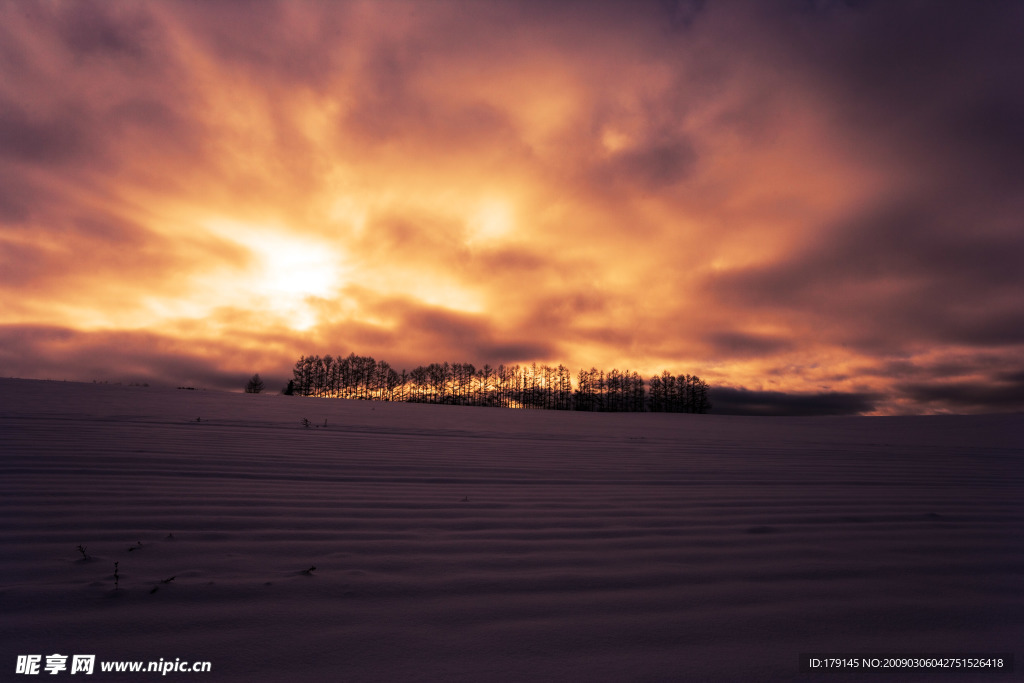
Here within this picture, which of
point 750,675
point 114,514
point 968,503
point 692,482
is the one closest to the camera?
point 750,675

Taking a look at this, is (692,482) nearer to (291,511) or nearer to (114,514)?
(291,511)

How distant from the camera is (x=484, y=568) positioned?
212 centimetres

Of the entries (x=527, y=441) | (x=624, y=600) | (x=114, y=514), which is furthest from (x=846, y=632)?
(x=527, y=441)

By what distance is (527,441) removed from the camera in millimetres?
7309

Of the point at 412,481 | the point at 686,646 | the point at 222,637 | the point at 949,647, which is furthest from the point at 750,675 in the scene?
the point at 412,481

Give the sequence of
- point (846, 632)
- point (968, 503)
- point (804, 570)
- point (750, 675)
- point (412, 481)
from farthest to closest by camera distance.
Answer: point (412, 481) < point (968, 503) < point (804, 570) < point (846, 632) < point (750, 675)

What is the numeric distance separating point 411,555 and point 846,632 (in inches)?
69.8

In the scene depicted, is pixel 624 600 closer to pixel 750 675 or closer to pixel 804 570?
pixel 750 675

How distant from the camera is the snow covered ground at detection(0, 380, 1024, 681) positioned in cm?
148

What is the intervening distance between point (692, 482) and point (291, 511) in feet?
10.9

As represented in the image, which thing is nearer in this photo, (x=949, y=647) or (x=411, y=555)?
(x=949, y=647)

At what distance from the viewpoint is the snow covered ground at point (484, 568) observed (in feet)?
4.86

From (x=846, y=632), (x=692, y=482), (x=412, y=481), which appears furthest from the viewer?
(x=692, y=482)

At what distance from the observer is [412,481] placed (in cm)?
394
